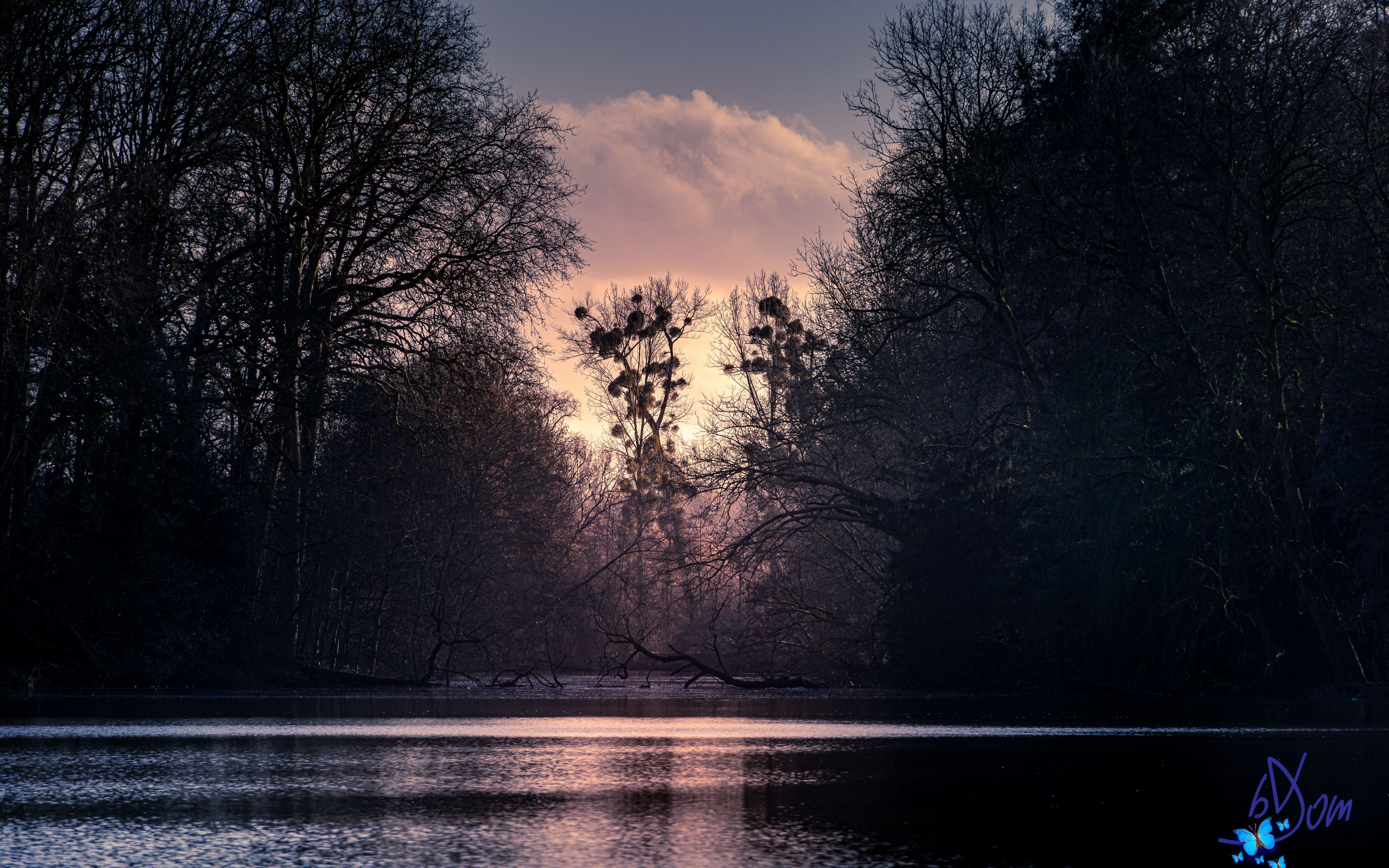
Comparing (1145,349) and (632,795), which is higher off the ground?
(1145,349)

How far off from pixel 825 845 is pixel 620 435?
35.7 meters

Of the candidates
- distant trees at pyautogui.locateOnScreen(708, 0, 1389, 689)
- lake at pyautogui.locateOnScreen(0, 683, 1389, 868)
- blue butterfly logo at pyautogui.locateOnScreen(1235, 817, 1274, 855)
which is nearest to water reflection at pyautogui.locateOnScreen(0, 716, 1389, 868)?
lake at pyautogui.locateOnScreen(0, 683, 1389, 868)

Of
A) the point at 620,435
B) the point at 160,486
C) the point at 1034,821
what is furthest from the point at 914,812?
the point at 620,435

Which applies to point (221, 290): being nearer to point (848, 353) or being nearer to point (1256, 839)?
point (848, 353)

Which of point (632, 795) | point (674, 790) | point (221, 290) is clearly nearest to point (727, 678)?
point (221, 290)

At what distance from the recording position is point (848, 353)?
2167cm

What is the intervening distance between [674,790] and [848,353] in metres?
16.2

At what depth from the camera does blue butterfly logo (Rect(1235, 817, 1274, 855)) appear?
178 inches

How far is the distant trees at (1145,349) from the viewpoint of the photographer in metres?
16.5

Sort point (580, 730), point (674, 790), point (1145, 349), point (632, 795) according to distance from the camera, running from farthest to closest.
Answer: point (1145, 349) < point (580, 730) < point (674, 790) < point (632, 795)

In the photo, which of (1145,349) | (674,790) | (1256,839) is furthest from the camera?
(1145,349)

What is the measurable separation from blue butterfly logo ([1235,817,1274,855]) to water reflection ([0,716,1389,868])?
5.4 inches

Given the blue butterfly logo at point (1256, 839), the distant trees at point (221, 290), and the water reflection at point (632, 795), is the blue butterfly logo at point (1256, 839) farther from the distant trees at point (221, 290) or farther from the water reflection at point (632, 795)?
the distant trees at point (221, 290)

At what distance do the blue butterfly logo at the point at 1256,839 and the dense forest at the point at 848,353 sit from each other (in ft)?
38.8
